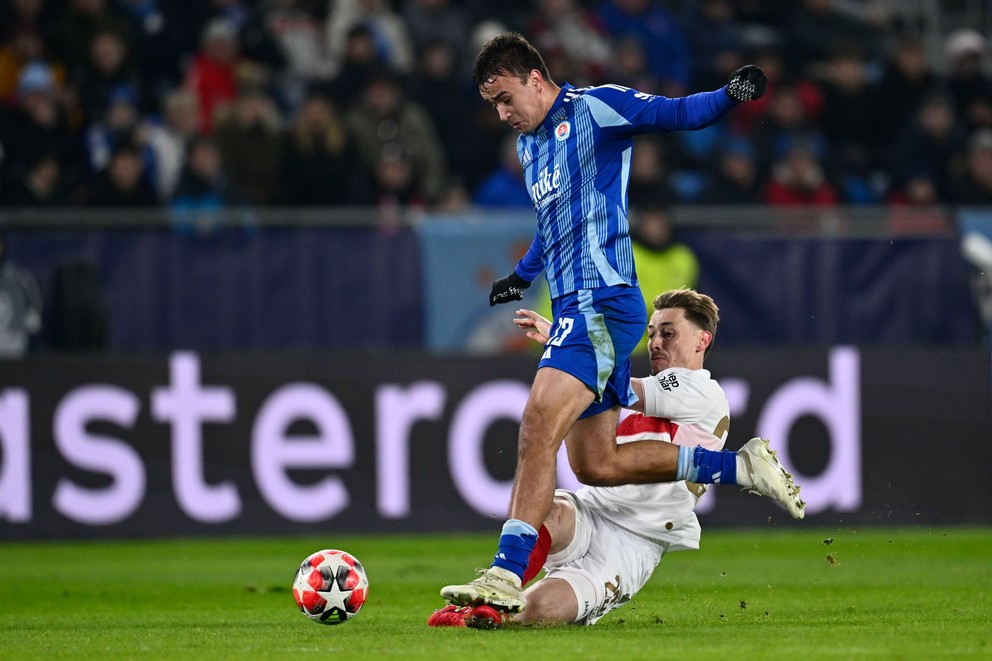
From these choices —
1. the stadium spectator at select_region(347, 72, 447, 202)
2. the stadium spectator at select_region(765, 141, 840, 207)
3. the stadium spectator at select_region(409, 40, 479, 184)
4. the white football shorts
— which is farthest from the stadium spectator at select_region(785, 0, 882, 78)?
the white football shorts

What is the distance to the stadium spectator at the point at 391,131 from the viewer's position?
47.2 feet

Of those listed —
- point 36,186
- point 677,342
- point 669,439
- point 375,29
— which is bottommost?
point 669,439

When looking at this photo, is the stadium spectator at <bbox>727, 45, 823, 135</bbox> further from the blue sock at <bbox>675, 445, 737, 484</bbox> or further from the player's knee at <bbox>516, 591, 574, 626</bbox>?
the player's knee at <bbox>516, 591, 574, 626</bbox>

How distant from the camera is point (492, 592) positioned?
6.31 metres

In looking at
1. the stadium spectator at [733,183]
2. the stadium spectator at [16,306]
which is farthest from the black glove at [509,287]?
the stadium spectator at [733,183]

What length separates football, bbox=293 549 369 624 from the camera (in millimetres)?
6828

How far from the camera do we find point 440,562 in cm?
1070

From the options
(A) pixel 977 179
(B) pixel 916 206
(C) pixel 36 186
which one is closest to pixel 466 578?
(C) pixel 36 186

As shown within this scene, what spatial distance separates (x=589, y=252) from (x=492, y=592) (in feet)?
5.11

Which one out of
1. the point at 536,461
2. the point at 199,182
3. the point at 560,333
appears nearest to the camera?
the point at 536,461

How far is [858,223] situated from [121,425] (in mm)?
6344

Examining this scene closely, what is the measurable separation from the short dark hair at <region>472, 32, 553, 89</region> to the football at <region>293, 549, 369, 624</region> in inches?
86.5

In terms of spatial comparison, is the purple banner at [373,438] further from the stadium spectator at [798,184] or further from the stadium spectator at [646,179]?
the stadium spectator at [798,184]

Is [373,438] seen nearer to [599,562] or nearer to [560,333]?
[599,562]
